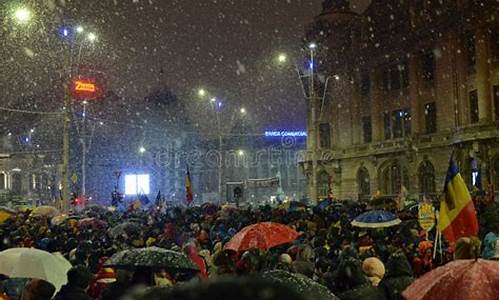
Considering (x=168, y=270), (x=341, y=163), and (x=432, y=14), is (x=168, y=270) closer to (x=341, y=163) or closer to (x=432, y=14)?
(x=432, y=14)

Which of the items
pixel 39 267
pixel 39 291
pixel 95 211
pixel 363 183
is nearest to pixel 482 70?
pixel 363 183

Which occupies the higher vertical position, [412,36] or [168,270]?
[412,36]

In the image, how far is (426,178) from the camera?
140 feet

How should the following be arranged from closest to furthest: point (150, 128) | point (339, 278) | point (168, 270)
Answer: point (339, 278) → point (168, 270) → point (150, 128)

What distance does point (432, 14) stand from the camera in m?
41.3

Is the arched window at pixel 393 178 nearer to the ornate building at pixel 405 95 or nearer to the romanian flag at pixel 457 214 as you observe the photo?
the ornate building at pixel 405 95

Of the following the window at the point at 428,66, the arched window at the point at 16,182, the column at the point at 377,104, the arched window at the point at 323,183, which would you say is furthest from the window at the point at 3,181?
the window at the point at 428,66

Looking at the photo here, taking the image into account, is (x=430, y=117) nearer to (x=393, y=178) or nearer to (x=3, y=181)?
(x=393, y=178)

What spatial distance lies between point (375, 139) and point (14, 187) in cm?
4176

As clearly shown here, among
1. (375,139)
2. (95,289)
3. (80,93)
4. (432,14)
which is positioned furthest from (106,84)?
(95,289)

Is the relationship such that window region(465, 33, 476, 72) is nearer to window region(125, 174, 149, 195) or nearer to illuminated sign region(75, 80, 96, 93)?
illuminated sign region(75, 80, 96, 93)

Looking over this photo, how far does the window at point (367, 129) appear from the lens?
48.7 metres

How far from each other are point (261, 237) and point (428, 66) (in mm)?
35431

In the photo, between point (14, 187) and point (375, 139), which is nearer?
point (375, 139)
